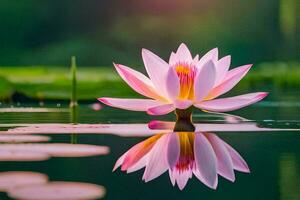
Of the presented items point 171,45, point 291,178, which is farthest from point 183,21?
point 291,178

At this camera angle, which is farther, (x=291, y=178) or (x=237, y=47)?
(x=237, y=47)

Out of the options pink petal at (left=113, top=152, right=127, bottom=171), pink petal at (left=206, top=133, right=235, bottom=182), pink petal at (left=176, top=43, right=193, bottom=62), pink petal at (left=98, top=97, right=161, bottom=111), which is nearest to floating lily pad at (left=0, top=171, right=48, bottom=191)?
pink petal at (left=113, top=152, right=127, bottom=171)

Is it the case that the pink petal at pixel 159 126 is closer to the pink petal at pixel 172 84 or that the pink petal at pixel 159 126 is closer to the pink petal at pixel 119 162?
the pink petal at pixel 172 84

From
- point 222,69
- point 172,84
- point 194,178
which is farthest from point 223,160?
point 222,69

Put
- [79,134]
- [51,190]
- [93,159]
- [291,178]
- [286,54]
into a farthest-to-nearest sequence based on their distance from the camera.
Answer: [286,54] < [79,134] < [93,159] < [291,178] < [51,190]

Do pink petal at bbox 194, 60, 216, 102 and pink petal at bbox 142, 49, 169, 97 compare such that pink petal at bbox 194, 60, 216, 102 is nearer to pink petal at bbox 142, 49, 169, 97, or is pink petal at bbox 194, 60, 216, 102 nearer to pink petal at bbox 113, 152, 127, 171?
pink petal at bbox 142, 49, 169, 97

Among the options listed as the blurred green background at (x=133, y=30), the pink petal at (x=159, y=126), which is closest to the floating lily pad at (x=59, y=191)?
the pink petal at (x=159, y=126)

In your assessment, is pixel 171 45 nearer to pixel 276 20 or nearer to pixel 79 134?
pixel 276 20

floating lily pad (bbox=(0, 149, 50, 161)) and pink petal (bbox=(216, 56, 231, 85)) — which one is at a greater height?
pink petal (bbox=(216, 56, 231, 85))
